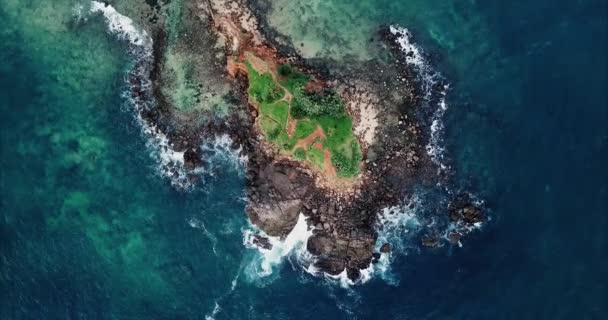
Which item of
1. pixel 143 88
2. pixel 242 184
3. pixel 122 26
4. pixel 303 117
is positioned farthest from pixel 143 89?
pixel 303 117

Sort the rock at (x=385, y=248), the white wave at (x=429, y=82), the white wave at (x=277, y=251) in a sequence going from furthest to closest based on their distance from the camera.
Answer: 1. the white wave at (x=277, y=251)
2. the rock at (x=385, y=248)
3. the white wave at (x=429, y=82)

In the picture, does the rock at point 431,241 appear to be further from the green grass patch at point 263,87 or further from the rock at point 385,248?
the green grass patch at point 263,87

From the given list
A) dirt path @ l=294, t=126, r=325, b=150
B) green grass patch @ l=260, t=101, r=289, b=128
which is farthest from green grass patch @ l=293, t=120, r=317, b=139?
green grass patch @ l=260, t=101, r=289, b=128

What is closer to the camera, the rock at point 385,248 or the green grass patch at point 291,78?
the green grass patch at point 291,78

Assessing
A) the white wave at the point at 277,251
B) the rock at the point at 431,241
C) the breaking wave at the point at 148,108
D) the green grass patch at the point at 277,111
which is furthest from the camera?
the white wave at the point at 277,251

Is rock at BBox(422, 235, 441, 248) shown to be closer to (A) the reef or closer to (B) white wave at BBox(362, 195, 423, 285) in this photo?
(A) the reef

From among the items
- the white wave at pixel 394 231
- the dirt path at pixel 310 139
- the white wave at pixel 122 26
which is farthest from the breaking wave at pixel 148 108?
the white wave at pixel 394 231

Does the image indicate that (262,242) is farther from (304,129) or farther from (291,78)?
(291,78)
